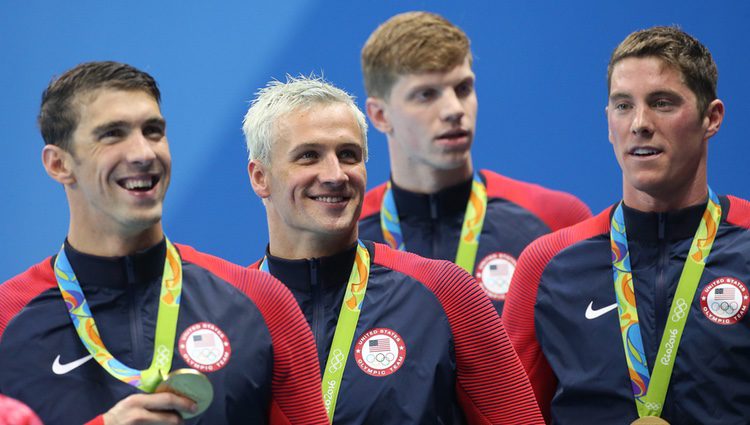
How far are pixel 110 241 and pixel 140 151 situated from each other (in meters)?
0.23

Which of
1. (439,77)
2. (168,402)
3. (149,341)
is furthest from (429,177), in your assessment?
(168,402)

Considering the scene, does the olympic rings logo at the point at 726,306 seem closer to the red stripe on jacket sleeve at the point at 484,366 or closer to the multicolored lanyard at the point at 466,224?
the red stripe on jacket sleeve at the point at 484,366

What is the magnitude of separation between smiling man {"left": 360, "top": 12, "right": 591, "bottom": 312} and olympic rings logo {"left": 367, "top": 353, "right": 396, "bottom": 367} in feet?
3.74

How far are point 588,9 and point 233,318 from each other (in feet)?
10.1

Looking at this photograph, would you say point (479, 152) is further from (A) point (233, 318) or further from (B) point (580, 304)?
(A) point (233, 318)

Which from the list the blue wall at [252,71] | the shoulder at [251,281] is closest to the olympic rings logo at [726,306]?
the shoulder at [251,281]

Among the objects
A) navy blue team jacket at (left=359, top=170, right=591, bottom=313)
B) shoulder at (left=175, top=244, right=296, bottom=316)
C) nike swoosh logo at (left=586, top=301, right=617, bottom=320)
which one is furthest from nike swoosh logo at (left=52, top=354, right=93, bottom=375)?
navy blue team jacket at (left=359, top=170, right=591, bottom=313)

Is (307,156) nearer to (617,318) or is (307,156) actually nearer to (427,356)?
(427,356)

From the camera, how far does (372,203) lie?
4.58 m

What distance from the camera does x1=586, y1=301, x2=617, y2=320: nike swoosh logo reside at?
11.0 ft

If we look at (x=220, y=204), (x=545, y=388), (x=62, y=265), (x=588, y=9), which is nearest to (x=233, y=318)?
(x=62, y=265)

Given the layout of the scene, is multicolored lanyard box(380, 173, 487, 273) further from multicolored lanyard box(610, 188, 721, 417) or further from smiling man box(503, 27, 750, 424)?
multicolored lanyard box(610, 188, 721, 417)

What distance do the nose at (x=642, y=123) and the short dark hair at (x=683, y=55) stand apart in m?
0.13

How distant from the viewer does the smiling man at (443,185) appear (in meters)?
4.32
